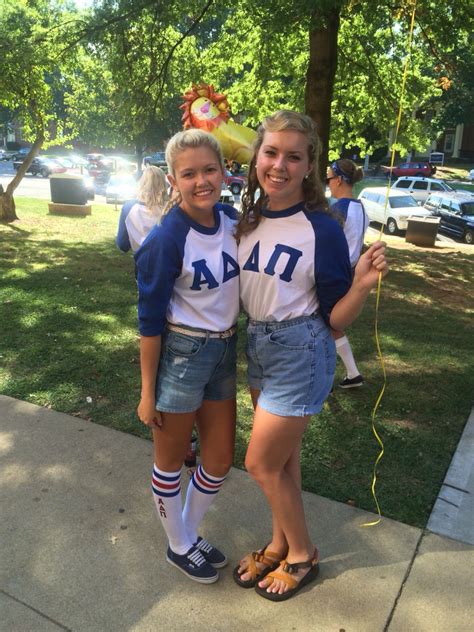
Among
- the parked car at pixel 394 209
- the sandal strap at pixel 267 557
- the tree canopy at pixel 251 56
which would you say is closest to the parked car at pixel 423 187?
the parked car at pixel 394 209

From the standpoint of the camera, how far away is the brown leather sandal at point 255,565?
2.38 m

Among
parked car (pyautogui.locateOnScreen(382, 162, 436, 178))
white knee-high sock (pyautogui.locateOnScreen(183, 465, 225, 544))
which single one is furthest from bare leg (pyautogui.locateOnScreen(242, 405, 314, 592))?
parked car (pyautogui.locateOnScreen(382, 162, 436, 178))

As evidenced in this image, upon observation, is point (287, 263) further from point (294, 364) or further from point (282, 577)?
point (282, 577)

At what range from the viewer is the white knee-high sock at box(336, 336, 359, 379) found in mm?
4156

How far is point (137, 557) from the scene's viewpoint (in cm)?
251

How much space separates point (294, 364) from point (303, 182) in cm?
71

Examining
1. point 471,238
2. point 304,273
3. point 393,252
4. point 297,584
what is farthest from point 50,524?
point 471,238

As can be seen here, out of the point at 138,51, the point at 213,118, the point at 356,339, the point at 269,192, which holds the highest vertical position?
the point at 138,51

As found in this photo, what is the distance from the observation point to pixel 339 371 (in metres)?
4.80

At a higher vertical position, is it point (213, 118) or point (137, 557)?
point (213, 118)

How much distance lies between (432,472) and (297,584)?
131 centimetres

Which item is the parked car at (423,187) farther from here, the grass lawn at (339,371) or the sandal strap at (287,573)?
the sandal strap at (287,573)

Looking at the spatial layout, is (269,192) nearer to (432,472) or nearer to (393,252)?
(432,472)

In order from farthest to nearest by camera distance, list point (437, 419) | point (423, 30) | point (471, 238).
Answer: point (471, 238) → point (423, 30) → point (437, 419)
